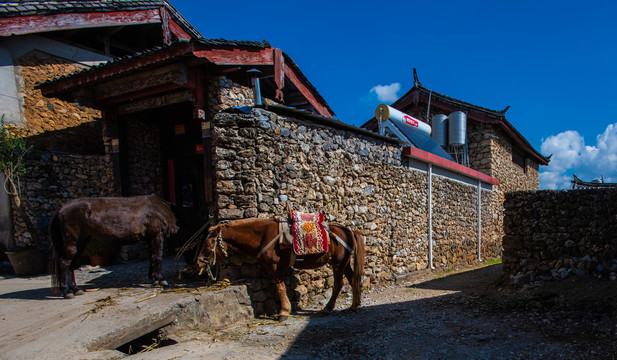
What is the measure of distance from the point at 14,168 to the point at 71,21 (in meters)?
4.04

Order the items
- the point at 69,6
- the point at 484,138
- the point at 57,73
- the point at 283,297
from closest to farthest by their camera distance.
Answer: the point at 283,297 → the point at 69,6 → the point at 57,73 → the point at 484,138

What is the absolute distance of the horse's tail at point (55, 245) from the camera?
4703 millimetres

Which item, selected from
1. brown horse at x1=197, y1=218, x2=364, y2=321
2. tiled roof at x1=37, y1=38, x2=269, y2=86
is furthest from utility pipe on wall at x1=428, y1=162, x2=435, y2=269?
tiled roof at x1=37, y1=38, x2=269, y2=86

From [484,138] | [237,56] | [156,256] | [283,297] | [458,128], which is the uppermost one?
[237,56]

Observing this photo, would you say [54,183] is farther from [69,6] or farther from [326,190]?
[326,190]

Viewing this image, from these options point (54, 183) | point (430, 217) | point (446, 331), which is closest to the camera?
point (446, 331)

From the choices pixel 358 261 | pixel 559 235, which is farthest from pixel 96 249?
pixel 559 235

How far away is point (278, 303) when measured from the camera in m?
5.09

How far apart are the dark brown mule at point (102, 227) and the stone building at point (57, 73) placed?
3.74m

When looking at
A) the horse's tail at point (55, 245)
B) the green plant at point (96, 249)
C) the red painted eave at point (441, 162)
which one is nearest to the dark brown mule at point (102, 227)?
the horse's tail at point (55, 245)

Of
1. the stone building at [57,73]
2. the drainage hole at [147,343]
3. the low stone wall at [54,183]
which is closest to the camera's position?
the drainage hole at [147,343]

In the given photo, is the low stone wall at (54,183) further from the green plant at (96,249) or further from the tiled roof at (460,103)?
the tiled roof at (460,103)

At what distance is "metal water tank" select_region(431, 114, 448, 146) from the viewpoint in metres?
13.8

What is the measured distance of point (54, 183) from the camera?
794 centimetres
